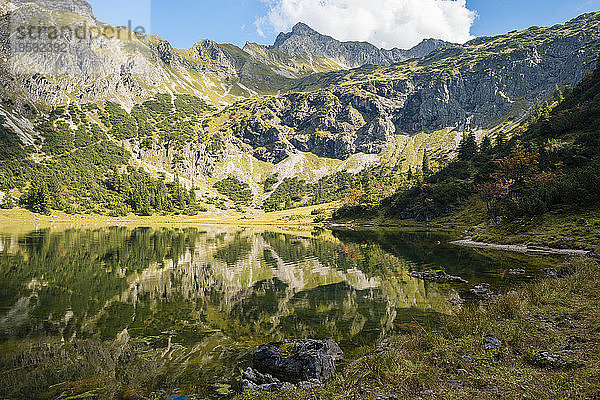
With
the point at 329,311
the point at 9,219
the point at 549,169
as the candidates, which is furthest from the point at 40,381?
the point at 9,219

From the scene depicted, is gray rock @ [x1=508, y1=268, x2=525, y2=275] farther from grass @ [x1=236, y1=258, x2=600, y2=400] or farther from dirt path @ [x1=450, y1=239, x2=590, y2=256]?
grass @ [x1=236, y1=258, x2=600, y2=400]

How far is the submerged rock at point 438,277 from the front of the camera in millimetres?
30892

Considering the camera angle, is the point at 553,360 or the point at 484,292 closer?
the point at 553,360

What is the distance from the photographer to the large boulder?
41.4 feet

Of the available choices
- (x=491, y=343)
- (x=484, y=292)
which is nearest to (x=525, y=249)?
(x=484, y=292)

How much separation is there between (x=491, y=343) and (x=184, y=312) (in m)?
19.7

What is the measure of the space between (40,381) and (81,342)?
4.43 meters

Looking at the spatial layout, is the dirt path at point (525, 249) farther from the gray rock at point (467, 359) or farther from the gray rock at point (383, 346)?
the gray rock at point (467, 359)

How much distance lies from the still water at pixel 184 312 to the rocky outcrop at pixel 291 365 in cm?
100

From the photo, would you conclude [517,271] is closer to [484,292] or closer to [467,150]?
[484,292]

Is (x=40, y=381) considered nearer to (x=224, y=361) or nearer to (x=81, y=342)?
(x=81, y=342)

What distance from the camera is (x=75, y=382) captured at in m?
12.5

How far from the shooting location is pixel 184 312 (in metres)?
22.7

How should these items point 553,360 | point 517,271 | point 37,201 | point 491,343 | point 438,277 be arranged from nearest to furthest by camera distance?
point 553,360 < point 491,343 < point 438,277 < point 517,271 < point 37,201
